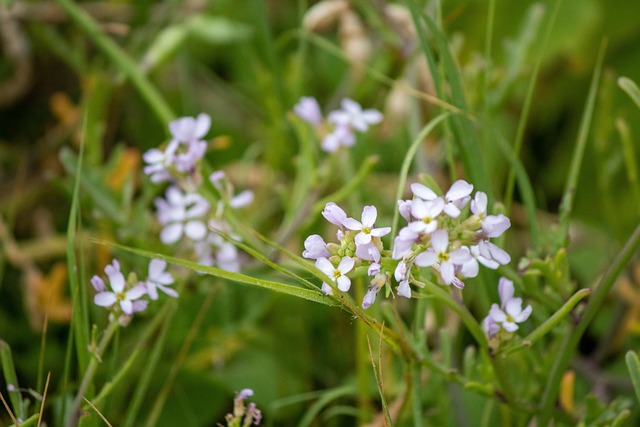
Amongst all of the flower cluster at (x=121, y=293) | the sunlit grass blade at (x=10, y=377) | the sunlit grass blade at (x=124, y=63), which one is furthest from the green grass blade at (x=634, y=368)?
the sunlit grass blade at (x=124, y=63)

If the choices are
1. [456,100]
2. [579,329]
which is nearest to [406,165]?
[456,100]

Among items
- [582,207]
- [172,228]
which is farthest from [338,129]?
[582,207]

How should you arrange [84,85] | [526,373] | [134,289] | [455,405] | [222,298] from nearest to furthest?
[134,289] → [526,373] → [455,405] → [222,298] → [84,85]

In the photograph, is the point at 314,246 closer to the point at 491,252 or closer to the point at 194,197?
the point at 491,252

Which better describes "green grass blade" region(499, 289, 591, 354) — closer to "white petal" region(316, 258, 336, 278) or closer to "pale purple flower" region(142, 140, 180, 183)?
"white petal" region(316, 258, 336, 278)

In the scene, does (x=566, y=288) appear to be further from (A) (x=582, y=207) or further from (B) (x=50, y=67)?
(B) (x=50, y=67)

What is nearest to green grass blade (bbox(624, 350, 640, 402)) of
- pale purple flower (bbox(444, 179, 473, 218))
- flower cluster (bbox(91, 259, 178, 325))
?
pale purple flower (bbox(444, 179, 473, 218))
